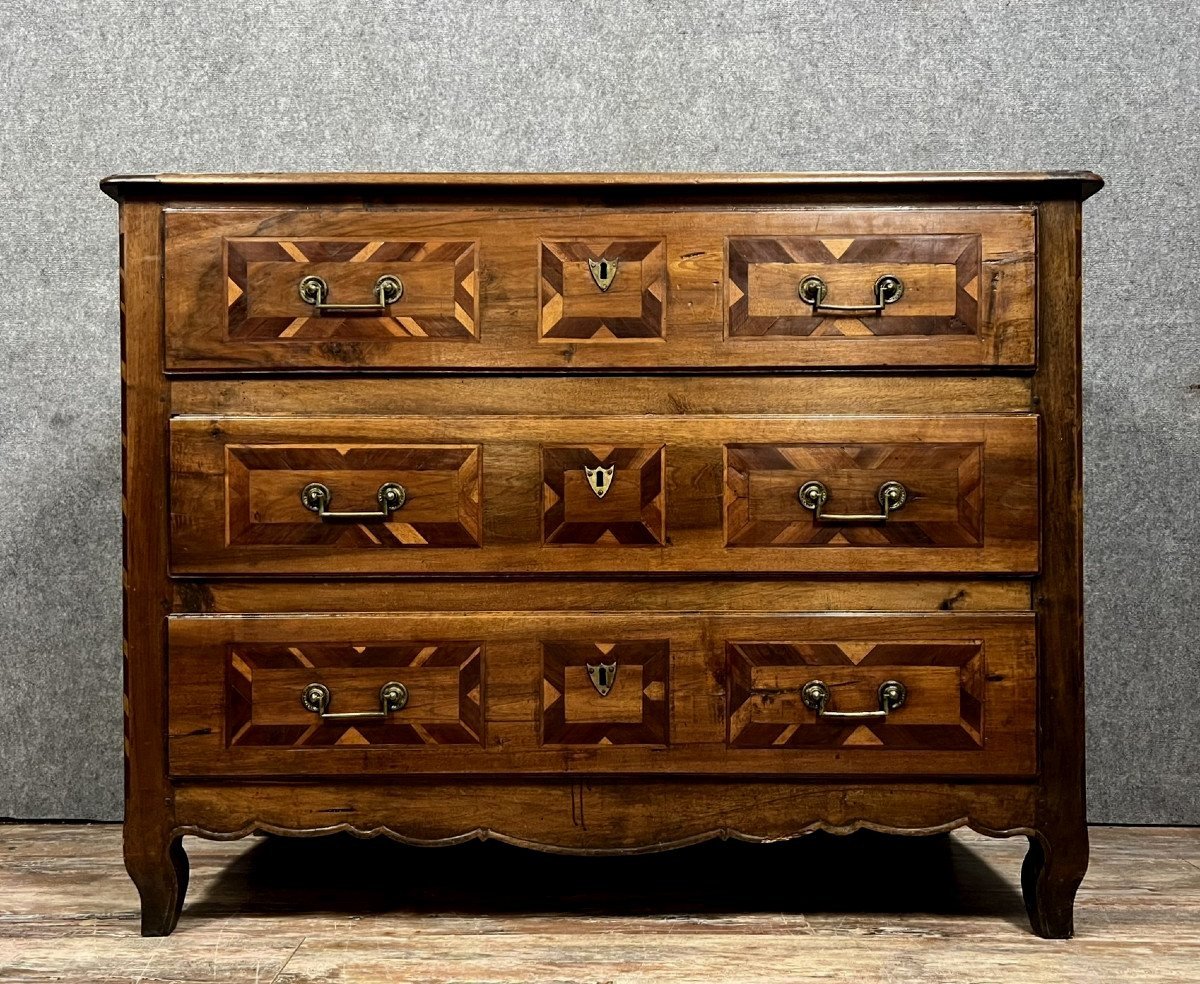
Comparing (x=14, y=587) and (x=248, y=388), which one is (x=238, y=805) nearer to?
(x=248, y=388)

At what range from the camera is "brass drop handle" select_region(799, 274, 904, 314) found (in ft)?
3.96

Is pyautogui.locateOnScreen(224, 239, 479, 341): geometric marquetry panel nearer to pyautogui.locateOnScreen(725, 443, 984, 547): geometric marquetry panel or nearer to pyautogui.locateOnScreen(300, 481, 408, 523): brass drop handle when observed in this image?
pyautogui.locateOnScreen(300, 481, 408, 523): brass drop handle

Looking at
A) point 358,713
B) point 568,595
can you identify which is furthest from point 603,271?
point 358,713

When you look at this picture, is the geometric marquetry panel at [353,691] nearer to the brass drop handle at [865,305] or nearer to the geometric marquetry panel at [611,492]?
the geometric marquetry panel at [611,492]

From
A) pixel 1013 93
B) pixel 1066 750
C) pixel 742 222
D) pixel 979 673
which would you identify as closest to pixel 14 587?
pixel 742 222

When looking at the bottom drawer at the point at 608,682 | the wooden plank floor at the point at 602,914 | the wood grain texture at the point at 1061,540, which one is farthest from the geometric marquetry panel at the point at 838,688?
the wooden plank floor at the point at 602,914

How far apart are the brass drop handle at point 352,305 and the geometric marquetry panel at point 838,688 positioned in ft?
1.96

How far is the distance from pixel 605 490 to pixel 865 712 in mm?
422

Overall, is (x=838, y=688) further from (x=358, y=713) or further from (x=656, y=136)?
(x=656, y=136)

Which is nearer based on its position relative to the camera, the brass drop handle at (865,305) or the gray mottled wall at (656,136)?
the brass drop handle at (865,305)

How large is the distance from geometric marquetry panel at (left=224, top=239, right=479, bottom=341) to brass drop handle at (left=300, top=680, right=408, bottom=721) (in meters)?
0.43

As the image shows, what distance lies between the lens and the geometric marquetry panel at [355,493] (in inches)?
47.7

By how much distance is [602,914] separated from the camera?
1333mm

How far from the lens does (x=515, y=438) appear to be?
3.99 feet
